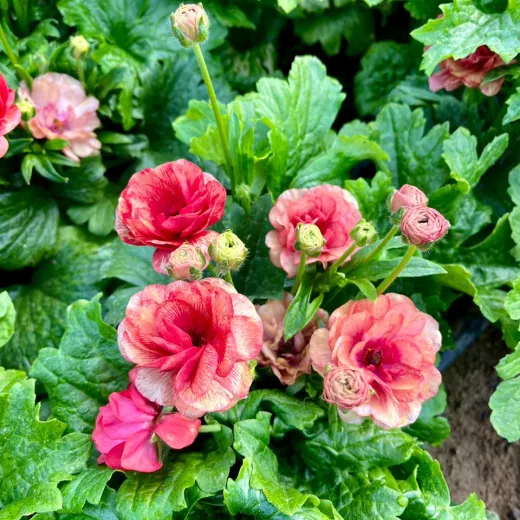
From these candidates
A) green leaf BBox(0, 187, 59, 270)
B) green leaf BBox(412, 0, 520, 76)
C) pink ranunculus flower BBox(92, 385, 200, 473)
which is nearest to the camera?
pink ranunculus flower BBox(92, 385, 200, 473)

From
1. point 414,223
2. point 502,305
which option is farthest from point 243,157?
point 502,305

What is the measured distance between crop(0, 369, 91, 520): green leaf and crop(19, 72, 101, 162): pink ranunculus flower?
0.49m

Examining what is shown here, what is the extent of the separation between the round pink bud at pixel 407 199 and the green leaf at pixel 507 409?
0.44 m

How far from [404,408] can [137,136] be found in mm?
821

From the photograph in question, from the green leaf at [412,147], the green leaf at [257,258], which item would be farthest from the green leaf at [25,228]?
the green leaf at [412,147]

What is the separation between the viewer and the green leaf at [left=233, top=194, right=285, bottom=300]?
1.05 metres

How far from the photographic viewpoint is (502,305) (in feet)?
3.85

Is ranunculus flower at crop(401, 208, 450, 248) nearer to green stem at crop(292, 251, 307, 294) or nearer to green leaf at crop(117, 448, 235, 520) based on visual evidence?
green stem at crop(292, 251, 307, 294)

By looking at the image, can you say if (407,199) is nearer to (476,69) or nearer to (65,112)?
(476,69)

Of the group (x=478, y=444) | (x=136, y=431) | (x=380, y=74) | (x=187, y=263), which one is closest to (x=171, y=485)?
(x=136, y=431)

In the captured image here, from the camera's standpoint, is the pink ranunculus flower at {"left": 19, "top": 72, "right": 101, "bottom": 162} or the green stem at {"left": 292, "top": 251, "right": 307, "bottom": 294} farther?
the pink ranunculus flower at {"left": 19, "top": 72, "right": 101, "bottom": 162}

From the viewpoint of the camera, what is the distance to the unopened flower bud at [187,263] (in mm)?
778

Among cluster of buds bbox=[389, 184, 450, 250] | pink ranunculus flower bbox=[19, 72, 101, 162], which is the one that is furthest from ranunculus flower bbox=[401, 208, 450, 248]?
pink ranunculus flower bbox=[19, 72, 101, 162]

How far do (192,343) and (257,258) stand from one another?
30 cm
